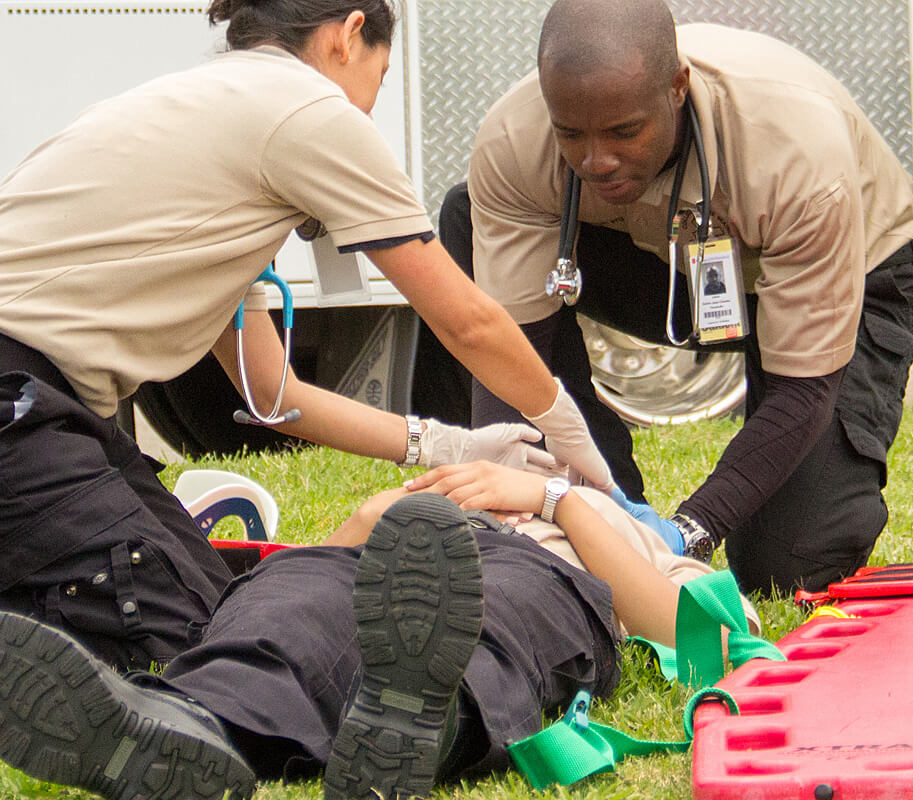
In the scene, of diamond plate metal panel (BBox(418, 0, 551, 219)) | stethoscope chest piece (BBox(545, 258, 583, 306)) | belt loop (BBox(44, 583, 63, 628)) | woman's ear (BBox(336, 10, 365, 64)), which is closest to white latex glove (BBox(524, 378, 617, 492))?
stethoscope chest piece (BBox(545, 258, 583, 306))

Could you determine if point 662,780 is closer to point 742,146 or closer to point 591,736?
point 591,736

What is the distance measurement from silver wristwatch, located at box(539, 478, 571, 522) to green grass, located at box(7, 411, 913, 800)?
28cm

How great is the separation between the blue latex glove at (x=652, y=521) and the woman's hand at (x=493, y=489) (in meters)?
0.38

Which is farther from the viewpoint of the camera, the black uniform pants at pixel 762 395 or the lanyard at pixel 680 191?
the black uniform pants at pixel 762 395

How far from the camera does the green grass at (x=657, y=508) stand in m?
1.74

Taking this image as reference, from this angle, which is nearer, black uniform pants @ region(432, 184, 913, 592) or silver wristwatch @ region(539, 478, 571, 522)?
silver wristwatch @ region(539, 478, 571, 522)

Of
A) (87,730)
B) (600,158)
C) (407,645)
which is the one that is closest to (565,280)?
(600,158)

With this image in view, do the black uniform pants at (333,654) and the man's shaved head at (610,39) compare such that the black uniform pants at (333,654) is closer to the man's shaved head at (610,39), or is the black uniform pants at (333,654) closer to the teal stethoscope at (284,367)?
the teal stethoscope at (284,367)

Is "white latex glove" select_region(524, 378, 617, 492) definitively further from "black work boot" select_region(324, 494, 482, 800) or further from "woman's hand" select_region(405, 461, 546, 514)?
"black work boot" select_region(324, 494, 482, 800)

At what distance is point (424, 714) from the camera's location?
5.07ft

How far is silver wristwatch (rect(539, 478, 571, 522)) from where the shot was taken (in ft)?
7.65

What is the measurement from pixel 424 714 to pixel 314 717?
0.24m

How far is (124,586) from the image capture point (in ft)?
7.07

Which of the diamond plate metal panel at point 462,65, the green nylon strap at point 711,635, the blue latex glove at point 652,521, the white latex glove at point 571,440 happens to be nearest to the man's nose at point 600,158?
the white latex glove at point 571,440
